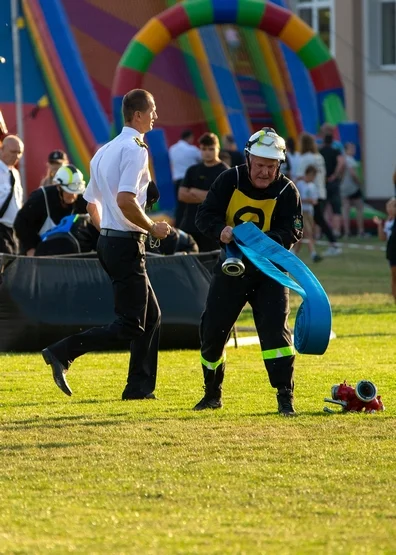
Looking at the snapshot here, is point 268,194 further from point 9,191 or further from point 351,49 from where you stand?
point 351,49

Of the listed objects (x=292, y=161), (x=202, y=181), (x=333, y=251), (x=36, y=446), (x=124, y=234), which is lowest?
(x=333, y=251)

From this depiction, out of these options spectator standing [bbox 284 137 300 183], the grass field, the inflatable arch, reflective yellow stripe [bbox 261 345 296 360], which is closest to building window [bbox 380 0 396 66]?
the inflatable arch

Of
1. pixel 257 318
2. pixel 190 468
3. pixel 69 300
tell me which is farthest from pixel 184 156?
pixel 190 468

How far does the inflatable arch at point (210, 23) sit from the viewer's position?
25.1 meters

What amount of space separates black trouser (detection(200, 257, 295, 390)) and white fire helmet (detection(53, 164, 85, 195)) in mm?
4114

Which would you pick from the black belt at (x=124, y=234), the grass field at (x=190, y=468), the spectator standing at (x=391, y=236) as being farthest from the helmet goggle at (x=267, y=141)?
the spectator standing at (x=391, y=236)

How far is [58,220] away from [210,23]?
44.7 ft

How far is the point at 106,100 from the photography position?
87.4 feet

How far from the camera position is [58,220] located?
A: 495 inches

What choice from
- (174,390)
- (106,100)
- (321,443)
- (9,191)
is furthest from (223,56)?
(321,443)

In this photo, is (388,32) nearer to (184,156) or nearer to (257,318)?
(184,156)

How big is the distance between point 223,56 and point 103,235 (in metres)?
19.5

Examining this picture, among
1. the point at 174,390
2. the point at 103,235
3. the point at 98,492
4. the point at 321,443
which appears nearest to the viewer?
the point at 98,492

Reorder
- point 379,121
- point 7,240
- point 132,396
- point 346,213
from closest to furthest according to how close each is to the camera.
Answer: point 132,396
point 7,240
point 346,213
point 379,121
